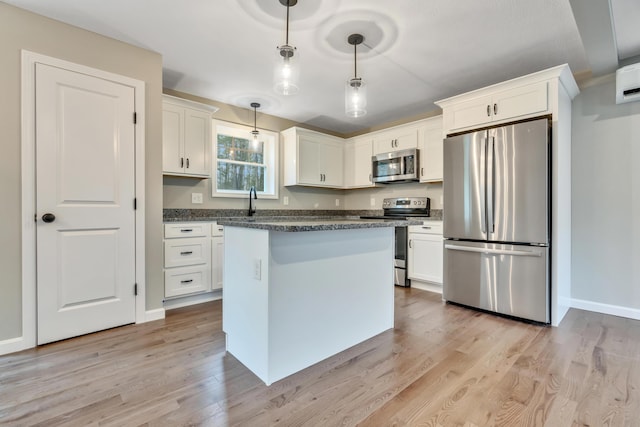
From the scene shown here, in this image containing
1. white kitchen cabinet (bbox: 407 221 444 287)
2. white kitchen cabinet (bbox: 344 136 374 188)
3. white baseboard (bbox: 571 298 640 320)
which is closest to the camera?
white baseboard (bbox: 571 298 640 320)

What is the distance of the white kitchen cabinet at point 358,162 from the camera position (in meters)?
4.64

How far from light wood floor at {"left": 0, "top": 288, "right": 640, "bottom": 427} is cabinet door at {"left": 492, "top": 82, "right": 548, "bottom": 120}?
1902mm

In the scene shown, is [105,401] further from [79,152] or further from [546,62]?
[546,62]

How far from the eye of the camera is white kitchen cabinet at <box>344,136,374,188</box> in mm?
4637

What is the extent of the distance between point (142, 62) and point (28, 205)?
145 cm

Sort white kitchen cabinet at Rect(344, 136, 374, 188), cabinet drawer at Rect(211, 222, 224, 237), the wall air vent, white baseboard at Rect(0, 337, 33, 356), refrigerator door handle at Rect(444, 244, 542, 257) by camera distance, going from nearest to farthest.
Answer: white baseboard at Rect(0, 337, 33, 356) → the wall air vent → refrigerator door handle at Rect(444, 244, 542, 257) → cabinet drawer at Rect(211, 222, 224, 237) → white kitchen cabinet at Rect(344, 136, 374, 188)

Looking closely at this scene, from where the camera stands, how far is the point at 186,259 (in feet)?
10.2

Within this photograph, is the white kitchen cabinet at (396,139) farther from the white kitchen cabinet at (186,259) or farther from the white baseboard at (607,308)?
the white kitchen cabinet at (186,259)

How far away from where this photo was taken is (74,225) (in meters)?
2.31

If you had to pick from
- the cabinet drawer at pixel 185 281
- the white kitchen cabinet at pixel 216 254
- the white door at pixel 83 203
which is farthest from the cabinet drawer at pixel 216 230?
the white door at pixel 83 203

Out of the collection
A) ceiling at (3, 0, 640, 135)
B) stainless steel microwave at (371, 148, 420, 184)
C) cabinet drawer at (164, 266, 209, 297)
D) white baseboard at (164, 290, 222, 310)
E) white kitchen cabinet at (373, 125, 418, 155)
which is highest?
ceiling at (3, 0, 640, 135)

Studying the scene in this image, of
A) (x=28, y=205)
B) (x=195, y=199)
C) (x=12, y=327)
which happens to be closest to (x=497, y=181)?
(x=195, y=199)

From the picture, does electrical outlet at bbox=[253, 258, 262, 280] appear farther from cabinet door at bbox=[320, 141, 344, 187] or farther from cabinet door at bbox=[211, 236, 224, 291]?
cabinet door at bbox=[320, 141, 344, 187]

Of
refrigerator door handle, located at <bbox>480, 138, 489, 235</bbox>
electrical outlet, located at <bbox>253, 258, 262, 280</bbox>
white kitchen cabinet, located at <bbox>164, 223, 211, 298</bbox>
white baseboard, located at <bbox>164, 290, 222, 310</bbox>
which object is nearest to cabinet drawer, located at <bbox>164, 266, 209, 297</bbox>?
white kitchen cabinet, located at <bbox>164, 223, 211, 298</bbox>
